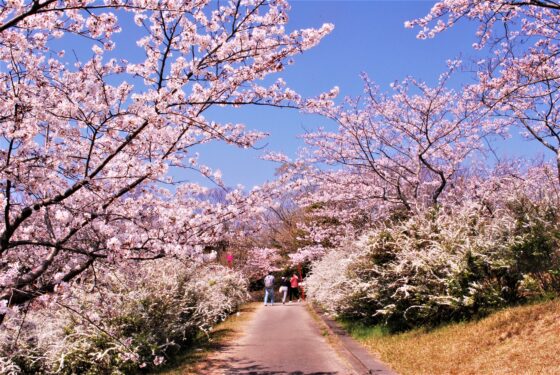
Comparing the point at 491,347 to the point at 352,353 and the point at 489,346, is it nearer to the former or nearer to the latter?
the point at 489,346

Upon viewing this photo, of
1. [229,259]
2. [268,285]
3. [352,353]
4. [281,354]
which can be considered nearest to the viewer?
[352,353]

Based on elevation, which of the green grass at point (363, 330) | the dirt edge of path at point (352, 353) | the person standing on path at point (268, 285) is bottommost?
the dirt edge of path at point (352, 353)

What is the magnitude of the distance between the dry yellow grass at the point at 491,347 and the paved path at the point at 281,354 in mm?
1167

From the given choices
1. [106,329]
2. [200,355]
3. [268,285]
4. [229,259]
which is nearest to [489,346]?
[200,355]

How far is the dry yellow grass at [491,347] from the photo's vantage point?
6.34 metres

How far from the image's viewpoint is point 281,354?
32.8 feet

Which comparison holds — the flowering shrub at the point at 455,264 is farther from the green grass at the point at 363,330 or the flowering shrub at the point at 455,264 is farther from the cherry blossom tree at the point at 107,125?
the cherry blossom tree at the point at 107,125

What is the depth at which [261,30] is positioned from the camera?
6.23 metres

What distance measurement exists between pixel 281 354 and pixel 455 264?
3959mm

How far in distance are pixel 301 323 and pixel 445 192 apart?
28.4ft

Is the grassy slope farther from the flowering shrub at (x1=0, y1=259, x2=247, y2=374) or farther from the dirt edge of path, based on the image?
the dirt edge of path

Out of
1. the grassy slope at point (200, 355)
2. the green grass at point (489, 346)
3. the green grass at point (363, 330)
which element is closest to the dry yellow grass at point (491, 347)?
the green grass at point (489, 346)

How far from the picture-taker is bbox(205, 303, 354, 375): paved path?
8531mm

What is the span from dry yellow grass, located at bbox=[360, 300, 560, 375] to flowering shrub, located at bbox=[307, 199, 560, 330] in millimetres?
590
